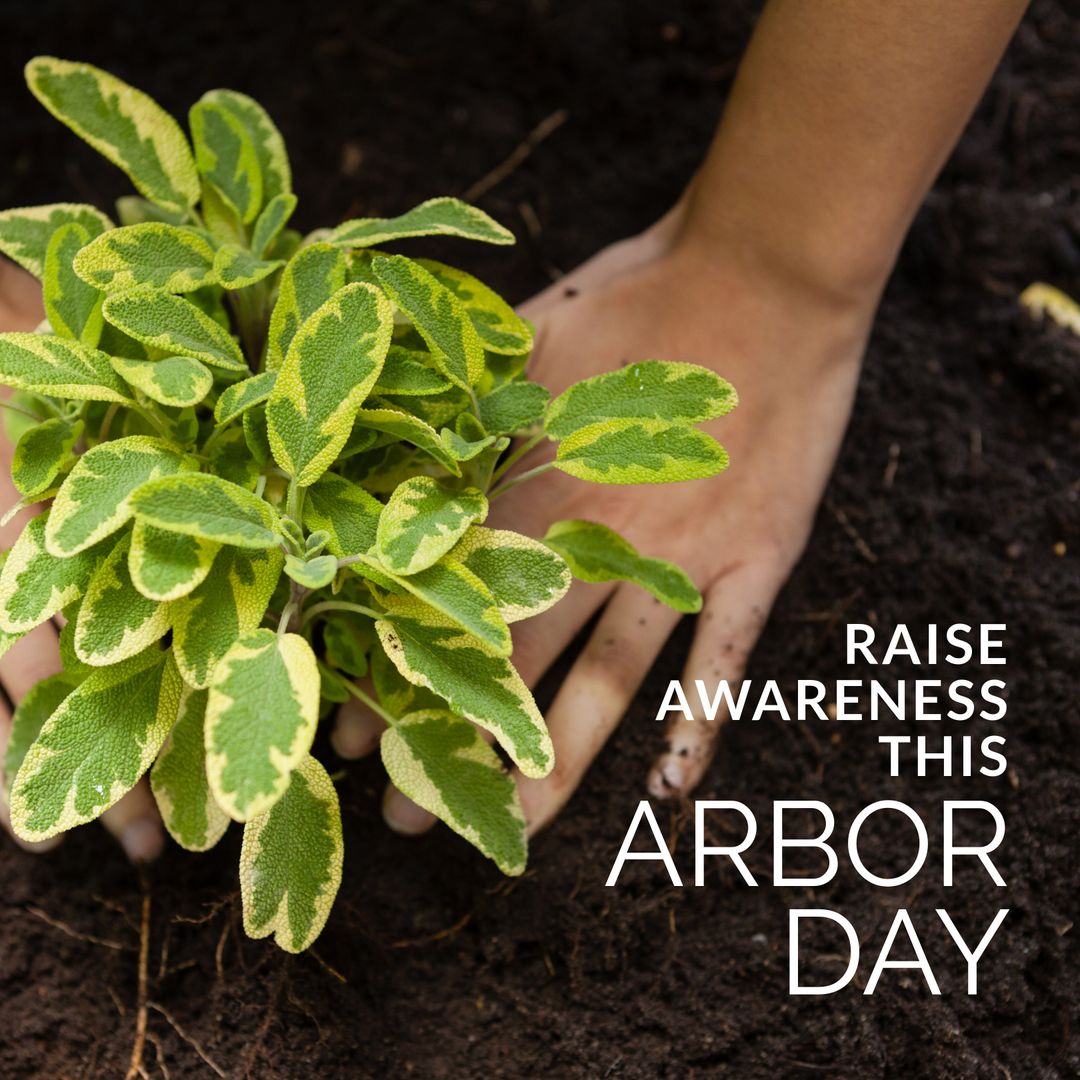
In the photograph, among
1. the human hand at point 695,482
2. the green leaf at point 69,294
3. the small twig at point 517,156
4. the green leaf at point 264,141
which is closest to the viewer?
the green leaf at point 69,294

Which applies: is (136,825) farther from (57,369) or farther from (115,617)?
(57,369)

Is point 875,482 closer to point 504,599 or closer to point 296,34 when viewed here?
point 504,599

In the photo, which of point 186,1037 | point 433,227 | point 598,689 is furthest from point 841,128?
point 186,1037

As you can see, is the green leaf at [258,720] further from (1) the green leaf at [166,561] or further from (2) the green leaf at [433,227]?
(2) the green leaf at [433,227]

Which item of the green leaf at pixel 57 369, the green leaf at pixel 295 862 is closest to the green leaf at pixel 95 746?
the green leaf at pixel 295 862

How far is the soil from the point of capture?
116cm

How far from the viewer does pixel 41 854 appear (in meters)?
1.22

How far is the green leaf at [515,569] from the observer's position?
3.07 ft

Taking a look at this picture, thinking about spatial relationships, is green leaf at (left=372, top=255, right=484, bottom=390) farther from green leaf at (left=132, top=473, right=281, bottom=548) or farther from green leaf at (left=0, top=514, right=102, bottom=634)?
green leaf at (left=0, top=514, right=102, bottom=634)

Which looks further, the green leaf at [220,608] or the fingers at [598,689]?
the fingers at [598,689]

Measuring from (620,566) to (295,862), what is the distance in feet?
1.14

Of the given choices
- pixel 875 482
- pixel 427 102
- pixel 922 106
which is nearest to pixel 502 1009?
pixel 875 482

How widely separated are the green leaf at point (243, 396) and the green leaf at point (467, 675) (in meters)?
0.18

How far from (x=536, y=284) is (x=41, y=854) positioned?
2.74ft
